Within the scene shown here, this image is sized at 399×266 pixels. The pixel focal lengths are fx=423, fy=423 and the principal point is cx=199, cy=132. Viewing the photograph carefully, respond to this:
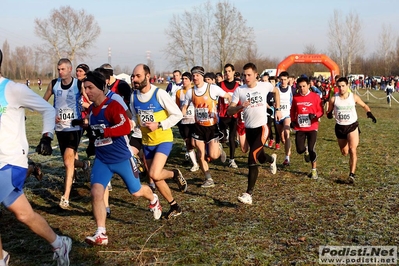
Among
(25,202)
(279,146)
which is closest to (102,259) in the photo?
(25,202)

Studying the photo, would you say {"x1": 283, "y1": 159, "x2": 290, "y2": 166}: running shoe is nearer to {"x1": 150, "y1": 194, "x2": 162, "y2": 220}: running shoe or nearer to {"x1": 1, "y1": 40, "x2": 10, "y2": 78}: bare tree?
{"x1": 150, "y1": 194, "x2": 162, "y2": 220}: running shoe

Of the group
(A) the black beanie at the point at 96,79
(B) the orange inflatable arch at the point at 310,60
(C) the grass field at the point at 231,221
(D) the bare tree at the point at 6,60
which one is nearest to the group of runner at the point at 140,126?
(A) the black beanie at the point at 96,79

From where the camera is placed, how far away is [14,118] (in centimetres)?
412

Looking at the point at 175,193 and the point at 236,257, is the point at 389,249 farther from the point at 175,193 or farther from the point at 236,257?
the point at 175,193

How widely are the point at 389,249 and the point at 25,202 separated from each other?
4013 mm

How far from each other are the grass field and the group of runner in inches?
12.1

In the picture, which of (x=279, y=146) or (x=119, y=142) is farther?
(x=279, y=146)

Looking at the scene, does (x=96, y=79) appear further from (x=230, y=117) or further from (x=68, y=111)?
(x=230, y=117)

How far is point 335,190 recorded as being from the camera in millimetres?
7574

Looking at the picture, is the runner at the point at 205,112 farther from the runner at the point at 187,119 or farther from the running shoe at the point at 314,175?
the running shoe at the point at 314,175

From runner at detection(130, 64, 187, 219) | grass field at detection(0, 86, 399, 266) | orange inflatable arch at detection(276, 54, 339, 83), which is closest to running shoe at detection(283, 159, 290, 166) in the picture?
grass field at detection(0, 86, 399, 266)

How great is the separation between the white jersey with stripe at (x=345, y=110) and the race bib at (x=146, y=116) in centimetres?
409

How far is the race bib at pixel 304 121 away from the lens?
29.2 feet

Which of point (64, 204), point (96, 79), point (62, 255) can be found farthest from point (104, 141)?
point (64, 204)
